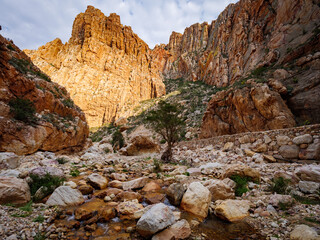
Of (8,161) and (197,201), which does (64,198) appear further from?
(8,161)

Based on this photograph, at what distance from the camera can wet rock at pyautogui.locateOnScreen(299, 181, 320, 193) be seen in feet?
14.1

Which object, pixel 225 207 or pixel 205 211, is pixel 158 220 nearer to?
pixel 205 211

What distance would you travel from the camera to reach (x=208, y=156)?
11602 millimetres

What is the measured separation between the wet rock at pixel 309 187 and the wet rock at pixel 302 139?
3929mm

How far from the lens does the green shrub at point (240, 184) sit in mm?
5193

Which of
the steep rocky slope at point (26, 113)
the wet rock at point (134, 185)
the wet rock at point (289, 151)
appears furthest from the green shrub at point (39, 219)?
the wet rock at point (289, 151)

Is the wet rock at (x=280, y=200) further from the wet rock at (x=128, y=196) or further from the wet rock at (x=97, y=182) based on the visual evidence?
the wet rock at (x=97, y=182)

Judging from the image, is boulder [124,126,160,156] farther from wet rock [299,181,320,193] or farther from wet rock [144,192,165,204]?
wet rock [299,181,320,193]

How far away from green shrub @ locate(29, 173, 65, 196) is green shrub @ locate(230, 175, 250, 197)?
677 cm

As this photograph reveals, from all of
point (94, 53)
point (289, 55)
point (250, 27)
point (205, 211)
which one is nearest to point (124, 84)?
point (94, 53)

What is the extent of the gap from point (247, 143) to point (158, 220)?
959cm

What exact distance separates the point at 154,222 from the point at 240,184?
418 cm

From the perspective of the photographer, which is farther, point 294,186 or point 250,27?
point 250,27

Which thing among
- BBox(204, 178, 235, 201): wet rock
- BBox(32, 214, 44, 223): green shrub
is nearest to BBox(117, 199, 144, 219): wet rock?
BBox(32, 214, 44, 223): green shrub
